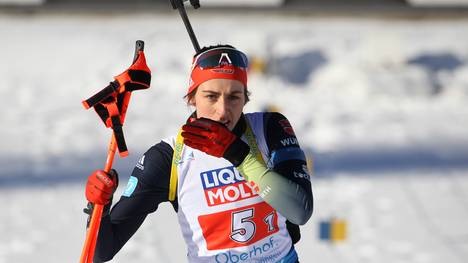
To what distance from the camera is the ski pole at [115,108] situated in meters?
2.85

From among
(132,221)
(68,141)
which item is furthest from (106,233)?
(68,141)

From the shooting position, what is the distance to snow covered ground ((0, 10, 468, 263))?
575cm

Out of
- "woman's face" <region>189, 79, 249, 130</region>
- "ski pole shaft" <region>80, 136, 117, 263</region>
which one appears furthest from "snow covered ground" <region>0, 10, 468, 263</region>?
"woman's face" <region>189, 79, 249, 130</region>

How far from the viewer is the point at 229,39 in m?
9.18

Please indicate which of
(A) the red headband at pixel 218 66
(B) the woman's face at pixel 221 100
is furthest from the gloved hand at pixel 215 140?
(A) the red headband at pixel 218 66

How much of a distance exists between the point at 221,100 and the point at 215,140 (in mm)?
168

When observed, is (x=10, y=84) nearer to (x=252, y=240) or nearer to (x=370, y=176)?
(x=370, y=176)

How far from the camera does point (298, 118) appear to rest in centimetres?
754

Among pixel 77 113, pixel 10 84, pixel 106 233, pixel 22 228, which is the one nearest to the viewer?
pixel 106 233

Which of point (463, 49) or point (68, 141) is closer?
point (68, 141)

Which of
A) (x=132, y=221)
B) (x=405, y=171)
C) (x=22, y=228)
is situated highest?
(x=132, y=221)

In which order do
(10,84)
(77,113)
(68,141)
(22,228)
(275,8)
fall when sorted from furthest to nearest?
(275,8), (10,84), (77,113), (68,141), (22,228)

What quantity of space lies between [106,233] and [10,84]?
230 inches

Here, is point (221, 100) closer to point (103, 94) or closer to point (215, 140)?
point (215, 140)
